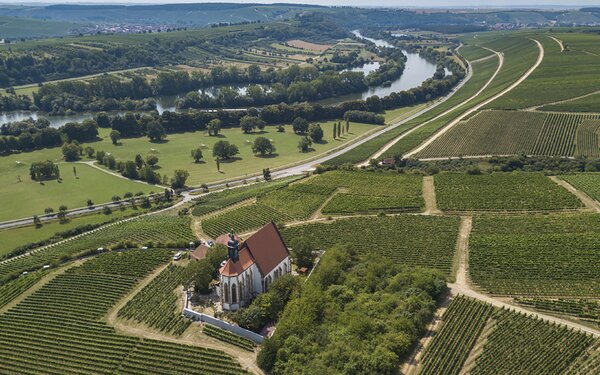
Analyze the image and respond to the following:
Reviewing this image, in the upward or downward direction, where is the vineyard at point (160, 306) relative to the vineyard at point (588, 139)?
downward

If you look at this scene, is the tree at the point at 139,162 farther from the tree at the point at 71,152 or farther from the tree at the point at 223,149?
the tree at the point at 71,152

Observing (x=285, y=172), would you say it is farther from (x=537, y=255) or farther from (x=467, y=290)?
(x=467, y=290)

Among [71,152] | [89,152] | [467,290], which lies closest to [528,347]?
[467,290]

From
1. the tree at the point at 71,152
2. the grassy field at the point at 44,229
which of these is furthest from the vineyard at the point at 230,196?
the tree at the point at 71,152

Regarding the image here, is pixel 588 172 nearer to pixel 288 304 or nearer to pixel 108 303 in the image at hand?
pixel 288 304

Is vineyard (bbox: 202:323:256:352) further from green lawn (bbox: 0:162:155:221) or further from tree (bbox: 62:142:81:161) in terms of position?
tree (bbox: 62:142:81:161)

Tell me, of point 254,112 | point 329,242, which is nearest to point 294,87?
point 254,112

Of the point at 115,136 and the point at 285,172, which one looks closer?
the point at 285,172
